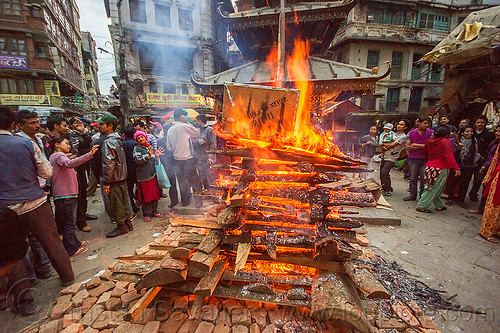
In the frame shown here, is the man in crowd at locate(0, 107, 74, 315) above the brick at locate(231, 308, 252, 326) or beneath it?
above

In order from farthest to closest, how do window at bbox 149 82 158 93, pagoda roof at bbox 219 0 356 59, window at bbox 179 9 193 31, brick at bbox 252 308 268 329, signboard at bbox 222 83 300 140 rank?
window at bbox 179 9 193 31 < window at bbox 149 82 158 93 < pagoda roof at bbox 219 0 356 59 < signboard at bbox 222 83 300 140 < brick at bbox 252 308 268 329

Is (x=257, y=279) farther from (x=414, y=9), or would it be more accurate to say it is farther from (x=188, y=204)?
(x=414, y=9)

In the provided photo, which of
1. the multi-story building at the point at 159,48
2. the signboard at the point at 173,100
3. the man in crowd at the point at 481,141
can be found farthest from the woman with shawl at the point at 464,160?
the signboard at the point at 173,100

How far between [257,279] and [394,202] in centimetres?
570

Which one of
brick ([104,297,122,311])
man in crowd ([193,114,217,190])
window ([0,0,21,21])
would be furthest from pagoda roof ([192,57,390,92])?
window ([0,0,21,21])

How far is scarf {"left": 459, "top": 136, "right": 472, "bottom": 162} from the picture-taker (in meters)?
5.87

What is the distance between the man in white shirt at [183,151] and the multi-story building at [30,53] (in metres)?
24.4

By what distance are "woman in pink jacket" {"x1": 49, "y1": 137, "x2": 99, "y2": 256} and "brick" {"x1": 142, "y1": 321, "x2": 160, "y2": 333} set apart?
2.47m

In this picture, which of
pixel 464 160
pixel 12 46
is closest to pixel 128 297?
pixel 464 160

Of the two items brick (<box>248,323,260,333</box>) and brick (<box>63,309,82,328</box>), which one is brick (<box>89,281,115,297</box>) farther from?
brick (<box>248,323,260,333</box>)

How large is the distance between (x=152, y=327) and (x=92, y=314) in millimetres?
821

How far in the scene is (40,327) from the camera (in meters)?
2.32

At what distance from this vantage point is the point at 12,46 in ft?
67.4

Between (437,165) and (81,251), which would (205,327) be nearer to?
(81,251)
